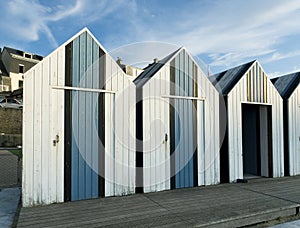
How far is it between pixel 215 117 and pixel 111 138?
8.33 ft

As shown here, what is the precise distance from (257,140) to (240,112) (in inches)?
Answer: 57.6

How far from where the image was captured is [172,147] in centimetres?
500

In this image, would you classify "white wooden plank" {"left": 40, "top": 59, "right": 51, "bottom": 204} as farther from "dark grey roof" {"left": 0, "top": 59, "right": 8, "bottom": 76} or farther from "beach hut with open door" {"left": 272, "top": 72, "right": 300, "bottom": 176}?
"dark grey roof" {"left": 0, "top": 59, "right": 8, "bottom": 76}

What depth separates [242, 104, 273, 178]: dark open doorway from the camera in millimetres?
6477

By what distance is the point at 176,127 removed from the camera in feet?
16.7

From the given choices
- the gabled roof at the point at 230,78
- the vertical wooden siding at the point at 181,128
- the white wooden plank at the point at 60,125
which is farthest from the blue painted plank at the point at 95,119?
the gabled roof at the point at 230,78

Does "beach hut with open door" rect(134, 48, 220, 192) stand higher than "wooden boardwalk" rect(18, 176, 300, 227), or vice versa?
"beach hut with open door" rect(134, 48, 220, 192)

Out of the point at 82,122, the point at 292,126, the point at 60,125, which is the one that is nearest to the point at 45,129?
the point at 60,125

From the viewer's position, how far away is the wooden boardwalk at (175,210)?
3.09m

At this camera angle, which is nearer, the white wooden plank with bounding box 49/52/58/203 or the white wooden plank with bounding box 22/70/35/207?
the white wooden plank with bounding box 22/70/35/207

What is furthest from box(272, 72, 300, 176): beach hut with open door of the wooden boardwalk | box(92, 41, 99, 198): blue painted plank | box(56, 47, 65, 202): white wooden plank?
box(56, 47, 65, 202): white wooden plank

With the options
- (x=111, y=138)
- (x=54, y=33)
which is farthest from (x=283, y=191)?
(x=54, y=33)

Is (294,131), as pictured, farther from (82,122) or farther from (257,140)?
(82,122)

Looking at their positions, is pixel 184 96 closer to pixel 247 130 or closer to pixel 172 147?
pixel 172 147
